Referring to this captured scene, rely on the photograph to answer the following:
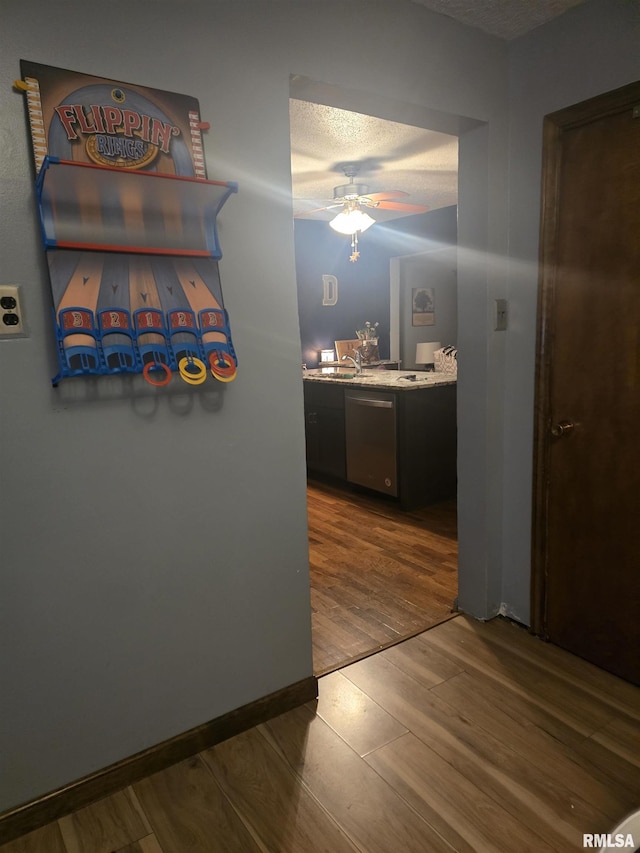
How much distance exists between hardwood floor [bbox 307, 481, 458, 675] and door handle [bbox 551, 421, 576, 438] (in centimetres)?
98

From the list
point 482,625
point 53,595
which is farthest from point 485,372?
point 53,595

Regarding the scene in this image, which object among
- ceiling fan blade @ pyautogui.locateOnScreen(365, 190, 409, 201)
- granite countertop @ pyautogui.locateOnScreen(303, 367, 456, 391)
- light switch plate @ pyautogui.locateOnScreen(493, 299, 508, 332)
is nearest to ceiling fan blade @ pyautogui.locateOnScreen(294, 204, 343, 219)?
ceiling fan blade @ pyautogui.locateOnScreen(365, 190, 409, 201)

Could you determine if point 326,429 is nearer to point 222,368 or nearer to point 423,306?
point 423,306

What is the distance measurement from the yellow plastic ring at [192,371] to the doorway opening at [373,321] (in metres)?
0.94

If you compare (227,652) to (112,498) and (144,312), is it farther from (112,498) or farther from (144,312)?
(144,312)

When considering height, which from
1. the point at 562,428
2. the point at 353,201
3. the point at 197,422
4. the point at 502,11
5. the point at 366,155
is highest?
the point at 366,155

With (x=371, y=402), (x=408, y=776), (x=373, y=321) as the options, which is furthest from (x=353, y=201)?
(x=408, y=776)

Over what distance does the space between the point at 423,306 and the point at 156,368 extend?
5423 millimetres

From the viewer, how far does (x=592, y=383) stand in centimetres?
199

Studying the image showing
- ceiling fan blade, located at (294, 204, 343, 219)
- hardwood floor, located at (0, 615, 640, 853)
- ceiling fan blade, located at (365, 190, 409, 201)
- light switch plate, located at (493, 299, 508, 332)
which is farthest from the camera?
ceiling fan blade, located at (294, 204, 343, 219)

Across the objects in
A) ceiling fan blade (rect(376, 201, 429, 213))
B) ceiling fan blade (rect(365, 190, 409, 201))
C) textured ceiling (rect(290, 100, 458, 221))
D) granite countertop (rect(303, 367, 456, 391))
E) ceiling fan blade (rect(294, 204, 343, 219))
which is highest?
ceiling fan blade (rect(294, 204, 343, 219))

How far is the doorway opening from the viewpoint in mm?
2432

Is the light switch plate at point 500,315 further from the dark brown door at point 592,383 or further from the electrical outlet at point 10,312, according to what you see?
the electrical outlet at point 10,312

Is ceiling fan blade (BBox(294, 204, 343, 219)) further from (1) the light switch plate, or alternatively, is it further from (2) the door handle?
(2) the door handle
